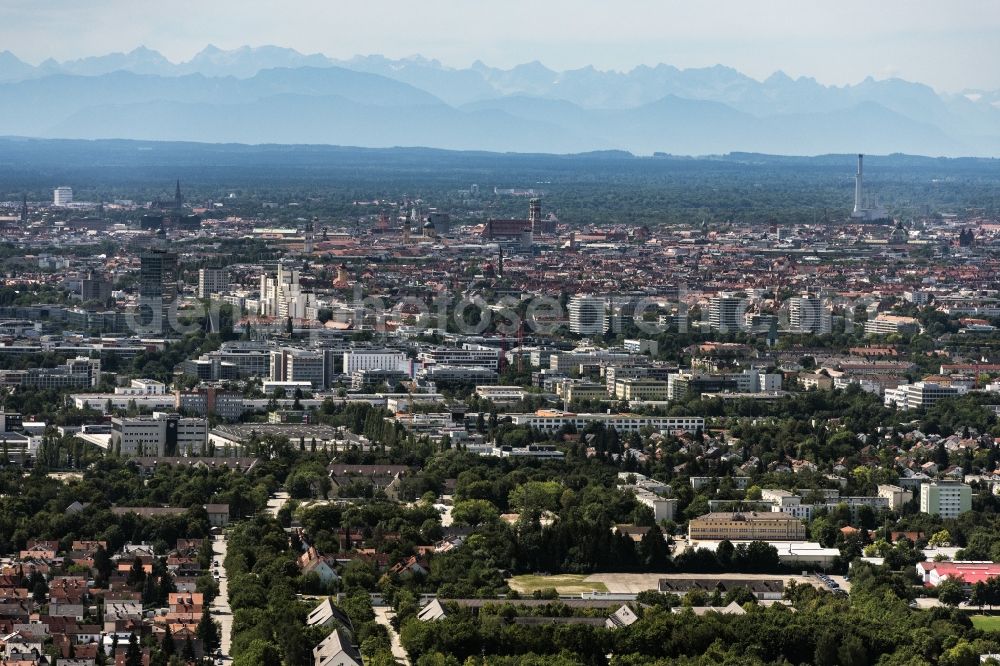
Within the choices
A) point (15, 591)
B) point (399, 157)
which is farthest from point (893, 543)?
point (399, 157)

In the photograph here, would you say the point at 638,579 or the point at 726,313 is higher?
the point at 638,579

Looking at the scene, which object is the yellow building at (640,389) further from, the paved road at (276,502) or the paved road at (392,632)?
the paved road at (392,632)

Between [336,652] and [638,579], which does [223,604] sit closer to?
[336,652]

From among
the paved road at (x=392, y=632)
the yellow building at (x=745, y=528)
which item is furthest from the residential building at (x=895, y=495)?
the paved road at (x=392, y=632)

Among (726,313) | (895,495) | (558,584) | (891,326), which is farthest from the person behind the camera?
(726,313)

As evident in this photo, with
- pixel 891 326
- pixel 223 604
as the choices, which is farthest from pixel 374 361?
pixel 223 604
